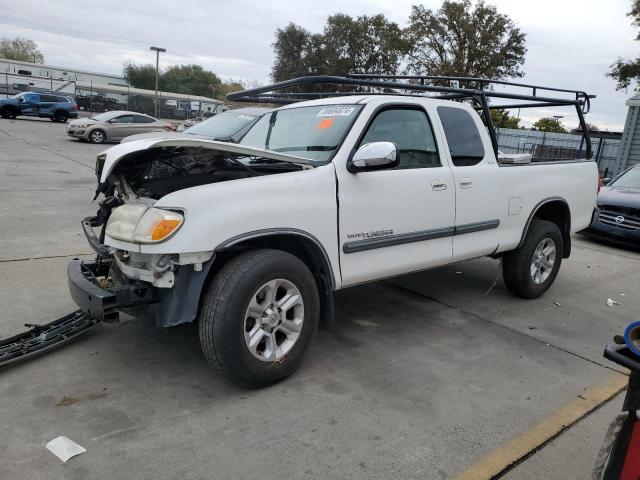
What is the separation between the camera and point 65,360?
3.65 metres

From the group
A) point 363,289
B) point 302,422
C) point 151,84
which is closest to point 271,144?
point 363,289

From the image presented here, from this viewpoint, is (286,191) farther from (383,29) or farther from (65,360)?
(383,29)

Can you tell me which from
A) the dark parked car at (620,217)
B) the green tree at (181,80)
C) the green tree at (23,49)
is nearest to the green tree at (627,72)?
the dark parked car at (620,217)

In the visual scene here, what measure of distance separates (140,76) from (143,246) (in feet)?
275

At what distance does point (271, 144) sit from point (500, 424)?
2.73m

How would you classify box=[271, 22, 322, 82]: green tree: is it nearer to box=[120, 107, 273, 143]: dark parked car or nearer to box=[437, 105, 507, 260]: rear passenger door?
box=[120, 107, 273, 143]: dark parked car

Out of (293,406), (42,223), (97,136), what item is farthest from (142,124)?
(293,406)

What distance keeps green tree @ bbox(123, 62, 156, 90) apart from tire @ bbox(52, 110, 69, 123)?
52.4 m

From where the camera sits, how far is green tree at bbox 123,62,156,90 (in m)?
78.6

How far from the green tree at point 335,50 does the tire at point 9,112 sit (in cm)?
2194

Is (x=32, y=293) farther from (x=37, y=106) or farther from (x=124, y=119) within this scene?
(x=37, y=106)

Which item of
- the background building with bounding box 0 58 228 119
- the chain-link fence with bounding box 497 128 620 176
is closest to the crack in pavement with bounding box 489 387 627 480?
the chain-link fence with bounding box 497 128 620 176

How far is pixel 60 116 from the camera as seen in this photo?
96.1 ft

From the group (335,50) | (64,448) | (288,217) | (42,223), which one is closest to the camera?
(64,448)
